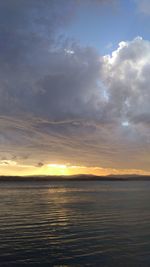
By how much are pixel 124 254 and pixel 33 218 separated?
32.0 meters

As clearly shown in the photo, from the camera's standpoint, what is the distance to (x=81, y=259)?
3425cm

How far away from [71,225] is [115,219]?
1043 cm

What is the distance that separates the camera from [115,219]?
63.3 meters

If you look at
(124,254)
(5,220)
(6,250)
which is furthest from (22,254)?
(5,220)

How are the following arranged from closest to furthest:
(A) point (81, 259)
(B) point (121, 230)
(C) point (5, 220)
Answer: (A) point (81, 259)
(B) point (121, 230)
(C) point (5, 220)

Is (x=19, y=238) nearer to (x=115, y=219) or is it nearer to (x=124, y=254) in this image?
(x=124, y=254)

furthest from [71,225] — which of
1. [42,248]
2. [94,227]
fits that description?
[42,248]

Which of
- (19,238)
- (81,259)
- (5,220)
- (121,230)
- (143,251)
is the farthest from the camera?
(5,220)

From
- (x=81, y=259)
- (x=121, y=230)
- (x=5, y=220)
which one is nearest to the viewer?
(x=81, y=259)

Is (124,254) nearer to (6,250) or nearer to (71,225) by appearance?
(6,250)

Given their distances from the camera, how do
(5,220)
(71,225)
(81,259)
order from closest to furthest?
1. (81,259)
2. (71,225)
3. (5,220)

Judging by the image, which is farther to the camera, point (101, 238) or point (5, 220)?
point (5, 220)

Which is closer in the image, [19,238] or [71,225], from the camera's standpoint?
[19,238]

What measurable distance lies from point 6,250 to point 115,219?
2967cm
